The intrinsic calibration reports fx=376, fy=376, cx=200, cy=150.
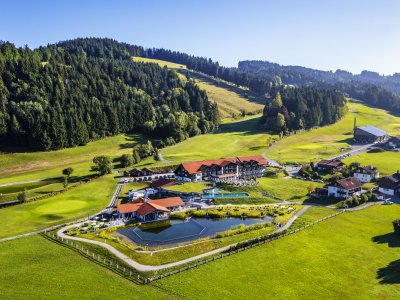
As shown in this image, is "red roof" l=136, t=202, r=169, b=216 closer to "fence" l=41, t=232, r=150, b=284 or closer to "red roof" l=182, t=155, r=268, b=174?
"fence" l=41, t=232, r=150, b=284

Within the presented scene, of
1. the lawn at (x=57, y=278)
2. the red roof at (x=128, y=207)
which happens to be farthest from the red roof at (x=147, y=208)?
the lawn at (x=57, y=278)

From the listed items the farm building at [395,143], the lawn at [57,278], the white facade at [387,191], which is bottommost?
the lawn at [57,278]

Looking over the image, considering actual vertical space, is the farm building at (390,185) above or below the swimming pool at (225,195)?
above

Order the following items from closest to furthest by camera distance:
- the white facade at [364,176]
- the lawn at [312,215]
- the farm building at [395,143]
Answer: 1. the lawn at [312,215]
2. the white facade at [364,176]
3. the farm building at [395,143]

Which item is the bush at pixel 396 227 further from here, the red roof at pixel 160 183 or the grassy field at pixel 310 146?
the grassy field at pixel 310 146

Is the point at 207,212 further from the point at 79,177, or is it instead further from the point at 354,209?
the point at 79,177

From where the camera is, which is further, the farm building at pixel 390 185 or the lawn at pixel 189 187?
the lawn at pixel 189 187
